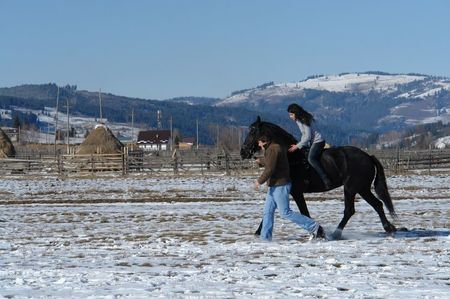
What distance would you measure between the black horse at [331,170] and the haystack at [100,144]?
144ft

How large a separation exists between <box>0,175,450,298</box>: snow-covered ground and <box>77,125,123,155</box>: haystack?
3680 cm

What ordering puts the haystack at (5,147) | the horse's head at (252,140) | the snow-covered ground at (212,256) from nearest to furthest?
the snow-covered ground at (212,256), the horse's head at (252,140), the haystack at (5,147)

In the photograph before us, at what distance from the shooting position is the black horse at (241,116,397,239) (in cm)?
1236

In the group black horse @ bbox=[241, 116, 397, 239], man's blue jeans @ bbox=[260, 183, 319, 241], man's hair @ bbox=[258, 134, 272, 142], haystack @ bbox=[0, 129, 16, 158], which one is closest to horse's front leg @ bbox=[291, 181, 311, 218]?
black horse @ bbox=[241, 116, 397, 239]

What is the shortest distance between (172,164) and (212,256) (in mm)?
35812

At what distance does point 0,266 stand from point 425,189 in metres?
20.3

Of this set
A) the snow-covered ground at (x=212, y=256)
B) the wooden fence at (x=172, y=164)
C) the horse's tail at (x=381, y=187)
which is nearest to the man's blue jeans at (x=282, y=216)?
the snow-covered ground at (x=212, y=256)

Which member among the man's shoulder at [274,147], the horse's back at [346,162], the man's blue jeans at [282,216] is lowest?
the man's blue jeans at [282,216]

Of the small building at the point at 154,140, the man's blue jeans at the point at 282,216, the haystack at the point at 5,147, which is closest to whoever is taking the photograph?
the man's blue jeans at the point at 282,216

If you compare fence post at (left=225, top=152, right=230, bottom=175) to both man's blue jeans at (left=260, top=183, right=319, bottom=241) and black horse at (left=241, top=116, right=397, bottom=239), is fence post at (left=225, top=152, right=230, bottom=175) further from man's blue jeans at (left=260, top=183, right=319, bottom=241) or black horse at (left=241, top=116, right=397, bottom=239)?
man's blue jeans at (left=260, top=183, right=319, bottom=241)

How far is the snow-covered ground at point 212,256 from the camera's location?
7770mm

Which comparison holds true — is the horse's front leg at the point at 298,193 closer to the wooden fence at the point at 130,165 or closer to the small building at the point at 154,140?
the wooden fence at the point at 130,165

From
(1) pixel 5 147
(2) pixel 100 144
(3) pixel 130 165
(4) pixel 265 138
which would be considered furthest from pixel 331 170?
(1) pixel 5 147

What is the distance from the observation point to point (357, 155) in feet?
41.4
